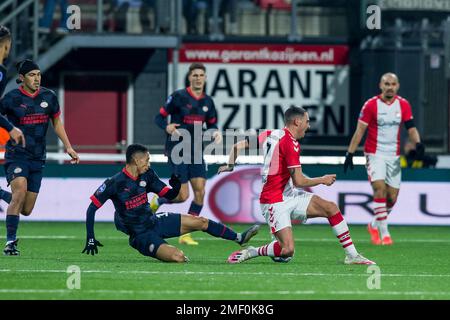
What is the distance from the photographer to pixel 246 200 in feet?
70.8

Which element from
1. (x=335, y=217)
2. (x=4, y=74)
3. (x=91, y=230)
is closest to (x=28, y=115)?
(x=91, y=230)

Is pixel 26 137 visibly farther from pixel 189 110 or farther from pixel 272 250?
pixel 272 250

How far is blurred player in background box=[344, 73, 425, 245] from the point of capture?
58.2ft

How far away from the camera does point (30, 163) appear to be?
14977 millimetres

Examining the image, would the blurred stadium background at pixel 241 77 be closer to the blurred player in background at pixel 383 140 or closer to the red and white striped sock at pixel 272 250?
the blurred player in background at pixel 383 140

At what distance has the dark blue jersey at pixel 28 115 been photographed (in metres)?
14.9

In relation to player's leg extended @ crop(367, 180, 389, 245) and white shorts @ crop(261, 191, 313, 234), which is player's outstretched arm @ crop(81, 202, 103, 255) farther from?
player's leg extended @ crop(367, 180, 389, 245)

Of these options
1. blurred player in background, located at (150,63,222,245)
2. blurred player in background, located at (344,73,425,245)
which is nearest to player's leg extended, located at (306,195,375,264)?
blurred player in background, located at (150,63,222,245)

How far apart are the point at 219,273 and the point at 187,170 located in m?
4.54

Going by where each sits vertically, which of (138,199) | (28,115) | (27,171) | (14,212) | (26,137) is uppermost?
(28,115)

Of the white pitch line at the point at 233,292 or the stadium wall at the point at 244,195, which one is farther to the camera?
the stadium wall at the point at 244,195

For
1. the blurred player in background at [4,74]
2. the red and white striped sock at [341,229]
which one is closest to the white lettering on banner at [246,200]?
the red and white striped sock at [341,229]
